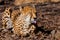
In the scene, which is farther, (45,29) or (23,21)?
(45,29)

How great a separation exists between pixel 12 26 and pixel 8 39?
59cm

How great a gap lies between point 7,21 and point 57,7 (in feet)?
8.82

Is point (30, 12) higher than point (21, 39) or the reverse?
higher

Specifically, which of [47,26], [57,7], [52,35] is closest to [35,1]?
[57,7]

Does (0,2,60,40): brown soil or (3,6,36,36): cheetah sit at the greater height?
(3,6,36,36): cheetah

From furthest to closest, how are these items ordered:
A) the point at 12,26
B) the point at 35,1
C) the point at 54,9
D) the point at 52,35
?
the point at 35,1
the point at 54,9
the point at 12,26
the point at 52,35

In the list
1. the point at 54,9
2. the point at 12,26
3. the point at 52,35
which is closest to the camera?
the point at 52,35

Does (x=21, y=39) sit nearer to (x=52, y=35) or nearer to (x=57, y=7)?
(x=52, y=35)

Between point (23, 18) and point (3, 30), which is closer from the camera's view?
point (23, 18)

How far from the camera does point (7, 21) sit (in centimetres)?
718

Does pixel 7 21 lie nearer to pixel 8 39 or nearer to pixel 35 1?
pixel 8 39

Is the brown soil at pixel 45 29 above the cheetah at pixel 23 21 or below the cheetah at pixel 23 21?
below

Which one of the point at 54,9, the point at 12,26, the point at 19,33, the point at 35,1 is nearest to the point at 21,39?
the point at 19,33

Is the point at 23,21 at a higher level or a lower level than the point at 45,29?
higher
